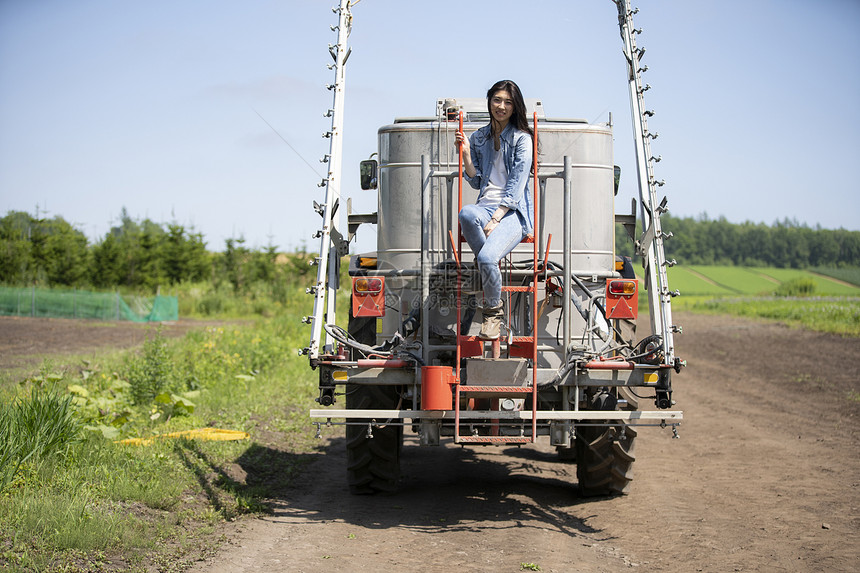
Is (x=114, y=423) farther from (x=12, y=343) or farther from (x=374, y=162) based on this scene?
(x=12, y=343)

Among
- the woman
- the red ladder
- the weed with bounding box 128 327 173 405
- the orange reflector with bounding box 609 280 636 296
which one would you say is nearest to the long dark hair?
the woman

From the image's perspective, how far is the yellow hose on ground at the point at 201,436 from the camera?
8.88 m

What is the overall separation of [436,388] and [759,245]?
3496 inches

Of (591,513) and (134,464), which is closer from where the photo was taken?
(591,513)

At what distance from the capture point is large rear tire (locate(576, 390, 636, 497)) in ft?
24.5

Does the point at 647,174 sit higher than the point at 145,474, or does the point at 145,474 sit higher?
the point at 647,174

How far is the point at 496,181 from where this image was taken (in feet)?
22.0

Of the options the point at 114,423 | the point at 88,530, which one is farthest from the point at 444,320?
the point at 114,423

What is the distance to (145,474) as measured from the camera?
7477 millimetres

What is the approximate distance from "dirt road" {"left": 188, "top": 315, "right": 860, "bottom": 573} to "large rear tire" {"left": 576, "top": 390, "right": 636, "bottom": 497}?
0.61ft

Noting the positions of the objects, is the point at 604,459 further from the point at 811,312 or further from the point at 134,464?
the point at 811,312

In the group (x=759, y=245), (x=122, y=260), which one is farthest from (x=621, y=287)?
(x=759, y=245)

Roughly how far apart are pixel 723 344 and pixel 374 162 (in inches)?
867

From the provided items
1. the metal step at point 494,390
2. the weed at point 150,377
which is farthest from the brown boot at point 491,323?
the weed at point 150,377
